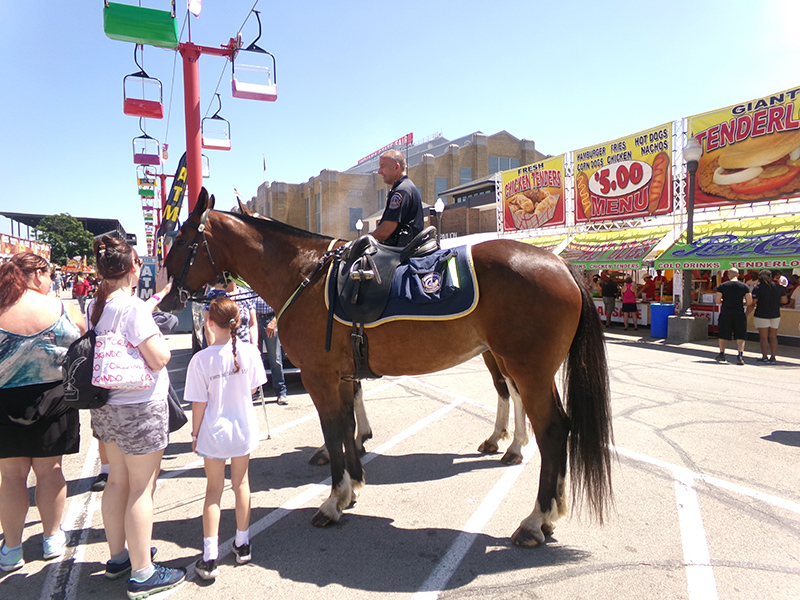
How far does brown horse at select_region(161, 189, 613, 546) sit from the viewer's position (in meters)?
3.03

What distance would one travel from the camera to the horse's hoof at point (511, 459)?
4281mm

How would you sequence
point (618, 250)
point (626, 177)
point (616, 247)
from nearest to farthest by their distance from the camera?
point (618, 250), point (616, 247), point (626, 177)

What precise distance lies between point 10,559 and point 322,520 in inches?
74.9

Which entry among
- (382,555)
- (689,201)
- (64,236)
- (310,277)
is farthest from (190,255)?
(64,236)

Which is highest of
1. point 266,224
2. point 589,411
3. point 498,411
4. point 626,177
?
point 626,177

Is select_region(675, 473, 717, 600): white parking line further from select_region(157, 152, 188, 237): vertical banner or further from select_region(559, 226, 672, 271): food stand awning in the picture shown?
select_region(559, 226, 672, 271): food stand awning

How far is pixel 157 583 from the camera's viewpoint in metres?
2.57

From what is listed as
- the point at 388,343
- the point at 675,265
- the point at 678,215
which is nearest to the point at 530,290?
the point at 388,343

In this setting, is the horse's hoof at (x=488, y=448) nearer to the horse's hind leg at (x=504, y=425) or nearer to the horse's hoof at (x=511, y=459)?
the horse's hind leg at (x=504, y=425)

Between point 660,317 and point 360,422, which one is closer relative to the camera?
point 360,422

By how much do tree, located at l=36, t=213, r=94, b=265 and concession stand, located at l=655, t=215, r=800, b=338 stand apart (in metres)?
67.4

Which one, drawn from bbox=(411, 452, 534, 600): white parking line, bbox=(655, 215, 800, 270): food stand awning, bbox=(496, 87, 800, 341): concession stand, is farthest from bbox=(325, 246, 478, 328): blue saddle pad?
bbox=(655, 215, 800, 270): food stand awning

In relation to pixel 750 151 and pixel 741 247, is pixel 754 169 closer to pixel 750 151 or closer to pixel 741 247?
pixel 750 151

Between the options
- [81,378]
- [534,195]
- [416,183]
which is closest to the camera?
[81,378]
